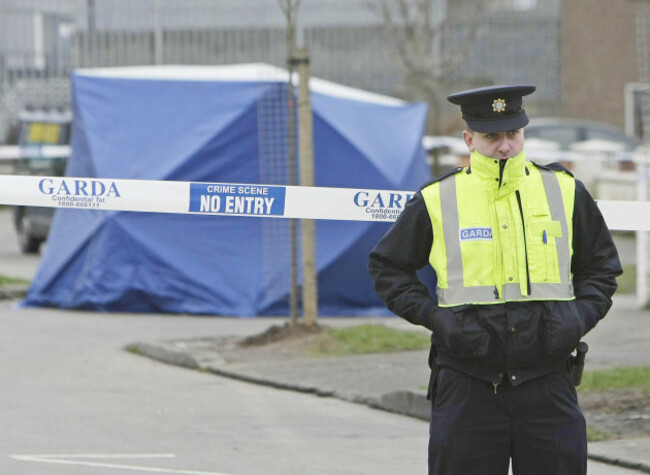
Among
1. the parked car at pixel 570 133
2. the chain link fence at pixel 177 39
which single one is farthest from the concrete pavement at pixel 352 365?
the chain link fence at pixel 177 39

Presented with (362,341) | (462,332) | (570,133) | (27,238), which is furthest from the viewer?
(570,133)

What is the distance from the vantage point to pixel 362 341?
12.1 m

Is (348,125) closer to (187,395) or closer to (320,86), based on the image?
(320,86)

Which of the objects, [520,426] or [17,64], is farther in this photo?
[17,64]

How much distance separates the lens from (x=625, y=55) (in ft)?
127

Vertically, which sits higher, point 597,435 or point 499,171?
point 499,171

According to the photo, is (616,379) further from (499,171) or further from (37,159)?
(37,159)

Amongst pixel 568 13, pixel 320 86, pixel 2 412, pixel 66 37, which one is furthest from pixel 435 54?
pixel 2 412

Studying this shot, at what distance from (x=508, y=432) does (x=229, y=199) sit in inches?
103

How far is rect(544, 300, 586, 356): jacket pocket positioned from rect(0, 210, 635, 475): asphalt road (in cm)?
301

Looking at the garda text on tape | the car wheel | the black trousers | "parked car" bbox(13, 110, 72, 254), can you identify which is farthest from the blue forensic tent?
the black trousers

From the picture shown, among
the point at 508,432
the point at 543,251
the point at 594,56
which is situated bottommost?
the point at 508,432

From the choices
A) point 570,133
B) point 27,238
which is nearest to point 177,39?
point 570,133

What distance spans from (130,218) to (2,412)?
653 centimetres
